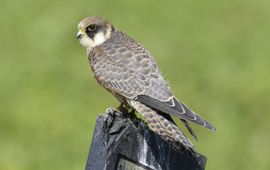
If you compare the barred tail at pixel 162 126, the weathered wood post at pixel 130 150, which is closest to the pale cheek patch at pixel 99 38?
the barred tail at pixel 162 126

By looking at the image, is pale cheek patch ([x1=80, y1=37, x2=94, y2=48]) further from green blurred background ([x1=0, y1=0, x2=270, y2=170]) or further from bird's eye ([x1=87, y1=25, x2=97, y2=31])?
green blurred background ([x1=0, y1=0, x2=270, y2=170])

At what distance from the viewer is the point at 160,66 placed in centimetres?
1190

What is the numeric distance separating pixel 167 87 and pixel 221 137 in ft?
14.3

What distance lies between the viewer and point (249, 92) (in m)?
12.0

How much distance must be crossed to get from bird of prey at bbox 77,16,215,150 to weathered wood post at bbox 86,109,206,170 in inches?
19.6

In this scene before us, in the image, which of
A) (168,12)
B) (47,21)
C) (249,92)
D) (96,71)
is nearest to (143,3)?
(168,12)

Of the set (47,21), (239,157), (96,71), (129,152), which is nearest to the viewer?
(129,152)

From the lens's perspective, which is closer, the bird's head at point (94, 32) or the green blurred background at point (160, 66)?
the bird's head at point (94, 32)

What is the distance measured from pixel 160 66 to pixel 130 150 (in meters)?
7.01

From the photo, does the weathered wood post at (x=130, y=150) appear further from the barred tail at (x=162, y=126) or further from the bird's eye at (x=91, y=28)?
the bird's eye at (x=91, y=28)

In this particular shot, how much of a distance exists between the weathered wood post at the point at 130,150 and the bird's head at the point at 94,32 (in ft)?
7.46

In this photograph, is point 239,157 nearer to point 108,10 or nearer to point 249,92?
point 249,92

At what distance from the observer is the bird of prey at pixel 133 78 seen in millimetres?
6035

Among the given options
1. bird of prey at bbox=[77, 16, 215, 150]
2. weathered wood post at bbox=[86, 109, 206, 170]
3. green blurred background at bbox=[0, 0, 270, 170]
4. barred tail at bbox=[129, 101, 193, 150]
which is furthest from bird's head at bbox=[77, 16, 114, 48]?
green blurred background at bbox=[0, 0, 270, 170]
